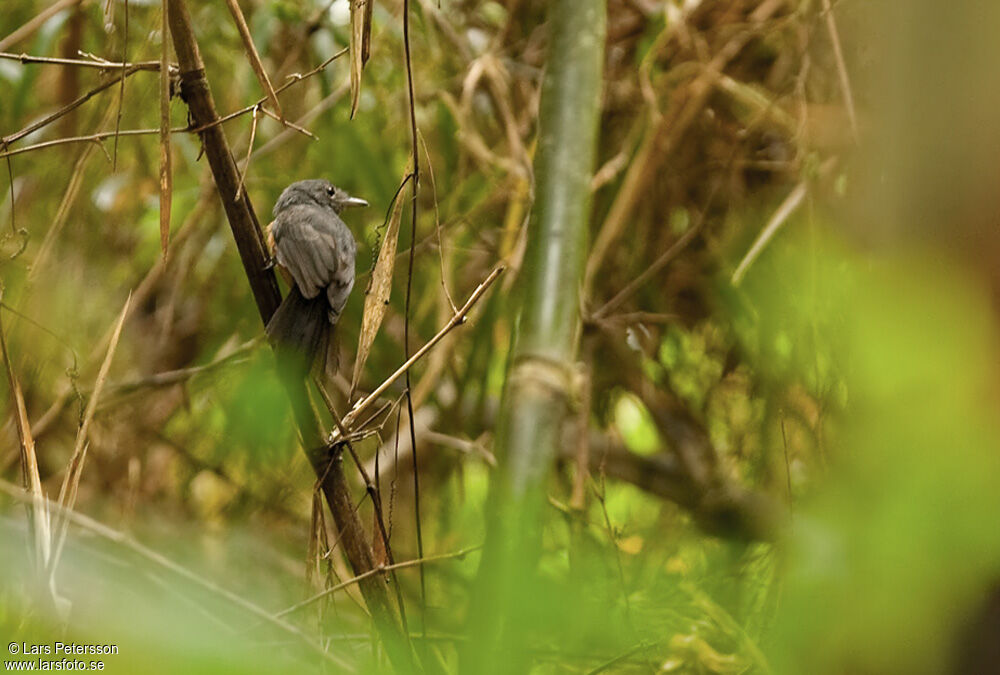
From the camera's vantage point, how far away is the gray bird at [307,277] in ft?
2.15

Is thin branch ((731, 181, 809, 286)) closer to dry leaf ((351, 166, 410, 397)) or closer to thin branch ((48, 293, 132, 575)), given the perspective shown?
dry leaf ((351, 166, 410, 397))

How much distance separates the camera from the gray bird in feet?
2.15

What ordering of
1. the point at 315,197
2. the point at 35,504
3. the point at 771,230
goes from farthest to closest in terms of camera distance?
the point at 771,230, the point at 315,197, the point at 35,504

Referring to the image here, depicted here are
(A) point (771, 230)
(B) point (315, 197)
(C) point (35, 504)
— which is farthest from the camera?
(A) point (771, 230)

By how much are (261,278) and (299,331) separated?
45mm

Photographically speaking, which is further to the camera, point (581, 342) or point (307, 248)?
point (581, 342)

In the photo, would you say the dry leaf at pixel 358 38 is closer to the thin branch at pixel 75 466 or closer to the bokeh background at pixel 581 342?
the bokeh background at pixel 581 342

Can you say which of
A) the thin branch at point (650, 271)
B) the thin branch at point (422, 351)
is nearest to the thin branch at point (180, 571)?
the thin branch at point (422, 351)

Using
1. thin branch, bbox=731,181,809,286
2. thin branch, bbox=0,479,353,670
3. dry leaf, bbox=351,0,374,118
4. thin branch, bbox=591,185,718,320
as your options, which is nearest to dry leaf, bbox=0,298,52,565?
thin branch, bbox=0,479,353,670

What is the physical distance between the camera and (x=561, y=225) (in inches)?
29.9

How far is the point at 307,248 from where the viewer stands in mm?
673

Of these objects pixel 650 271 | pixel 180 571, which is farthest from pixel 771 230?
pixel 180 571

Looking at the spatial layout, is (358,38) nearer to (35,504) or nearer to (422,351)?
(422,351)

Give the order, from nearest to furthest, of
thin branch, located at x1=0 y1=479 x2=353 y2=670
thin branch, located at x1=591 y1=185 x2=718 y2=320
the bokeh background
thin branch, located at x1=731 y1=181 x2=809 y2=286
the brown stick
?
the bokeh background < thin branch, located at x1=0 y1=479 x2=353 y2=670 < the brown stick < thin branch, located at x1=731 y1=181 x2=809 y2=286 < thin branch, located at x1=591 y1=185 x2=718 y2=320
